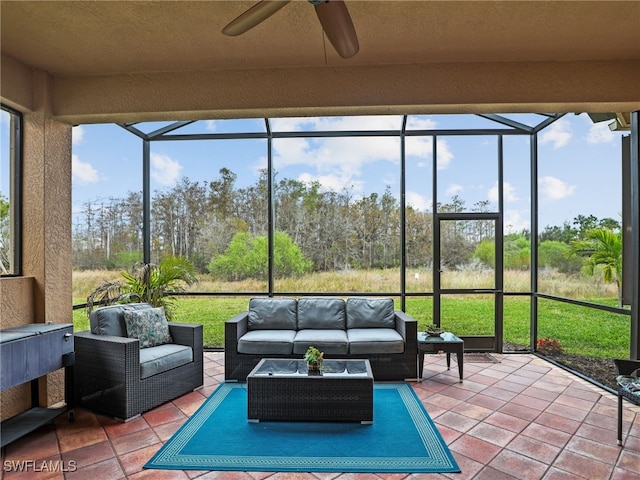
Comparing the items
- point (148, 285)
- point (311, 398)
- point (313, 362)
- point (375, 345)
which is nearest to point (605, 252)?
point (375, 345)

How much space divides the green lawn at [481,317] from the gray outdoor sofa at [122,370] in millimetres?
1700

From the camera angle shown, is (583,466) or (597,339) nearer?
(583,466)

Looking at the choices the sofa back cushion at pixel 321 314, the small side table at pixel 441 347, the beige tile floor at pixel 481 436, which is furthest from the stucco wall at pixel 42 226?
the small side table at pixel 441 347

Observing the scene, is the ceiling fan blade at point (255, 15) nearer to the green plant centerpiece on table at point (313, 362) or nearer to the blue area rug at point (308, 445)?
the green plant centerpiece on table at point (313, 362)

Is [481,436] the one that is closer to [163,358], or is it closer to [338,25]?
[163,358]

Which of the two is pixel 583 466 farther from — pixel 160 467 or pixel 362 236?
pixel 362 236

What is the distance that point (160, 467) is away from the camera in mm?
2461

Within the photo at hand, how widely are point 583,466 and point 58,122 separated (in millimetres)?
5208

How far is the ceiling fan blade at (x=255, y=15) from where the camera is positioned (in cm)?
186

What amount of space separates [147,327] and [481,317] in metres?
4.37

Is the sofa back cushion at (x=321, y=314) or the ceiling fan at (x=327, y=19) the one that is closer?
the ceiling fan at (x=327, y=19)

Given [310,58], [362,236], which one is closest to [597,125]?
[362,236]

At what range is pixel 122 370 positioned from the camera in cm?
314

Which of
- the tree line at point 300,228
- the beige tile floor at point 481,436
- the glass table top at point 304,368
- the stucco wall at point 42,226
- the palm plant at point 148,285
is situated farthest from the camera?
the tree line at point 300,228
